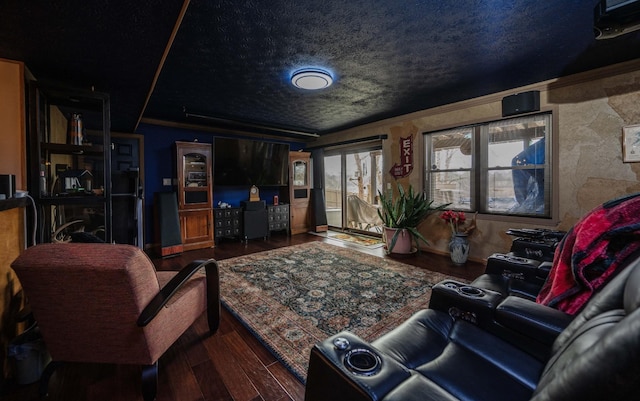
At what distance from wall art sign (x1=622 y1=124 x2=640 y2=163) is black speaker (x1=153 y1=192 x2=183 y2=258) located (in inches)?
233

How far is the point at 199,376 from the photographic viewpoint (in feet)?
5.23

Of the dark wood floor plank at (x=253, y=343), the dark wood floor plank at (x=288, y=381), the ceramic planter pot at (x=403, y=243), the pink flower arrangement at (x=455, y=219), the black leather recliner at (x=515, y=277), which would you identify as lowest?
the dark wood floor plank at (x=288, y=381)

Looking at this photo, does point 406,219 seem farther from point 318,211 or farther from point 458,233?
point 318,211

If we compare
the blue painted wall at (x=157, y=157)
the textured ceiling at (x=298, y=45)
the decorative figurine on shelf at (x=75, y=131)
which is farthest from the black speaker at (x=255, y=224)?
the decorative figurine on shelf at (x=75, y=131)

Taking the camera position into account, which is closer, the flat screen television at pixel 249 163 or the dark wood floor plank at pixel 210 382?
the dark wood floor plank at pixel 210 382

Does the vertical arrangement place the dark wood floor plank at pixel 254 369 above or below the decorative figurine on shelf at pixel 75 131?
below

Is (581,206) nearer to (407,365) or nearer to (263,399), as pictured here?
(407,365)

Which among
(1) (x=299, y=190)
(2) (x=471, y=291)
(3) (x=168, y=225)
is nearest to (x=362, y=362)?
(2) (x=471, y=291)

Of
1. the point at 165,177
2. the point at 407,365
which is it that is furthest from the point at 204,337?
the point at 165,177

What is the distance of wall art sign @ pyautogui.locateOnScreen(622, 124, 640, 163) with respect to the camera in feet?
8.54

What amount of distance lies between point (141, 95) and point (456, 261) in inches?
180

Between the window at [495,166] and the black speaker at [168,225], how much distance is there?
434 centimetres

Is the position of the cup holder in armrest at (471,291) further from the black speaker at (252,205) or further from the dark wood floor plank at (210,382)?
the black speaker at (252,205)

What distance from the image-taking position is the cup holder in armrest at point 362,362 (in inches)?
29.5
